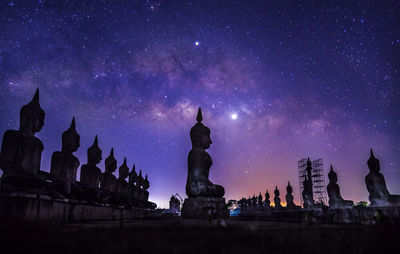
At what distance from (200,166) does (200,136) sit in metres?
1.53

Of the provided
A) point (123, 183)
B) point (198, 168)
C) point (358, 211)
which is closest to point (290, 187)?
point (358, 211)

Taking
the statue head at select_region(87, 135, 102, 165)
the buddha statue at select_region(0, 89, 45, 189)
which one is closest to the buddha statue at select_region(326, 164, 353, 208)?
the statue head at select_region(87, 135, 102, 165)

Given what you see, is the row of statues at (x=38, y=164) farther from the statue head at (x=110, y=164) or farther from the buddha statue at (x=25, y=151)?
the statue head at (x=110, y=164)

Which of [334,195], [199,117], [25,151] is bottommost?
[334,195]

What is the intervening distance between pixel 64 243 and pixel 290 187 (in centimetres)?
3769

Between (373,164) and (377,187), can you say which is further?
(373,164)

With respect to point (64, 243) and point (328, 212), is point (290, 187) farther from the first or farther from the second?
point (64, 243)

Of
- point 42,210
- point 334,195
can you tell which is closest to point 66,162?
point 42,210

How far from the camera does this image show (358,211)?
15148 mm

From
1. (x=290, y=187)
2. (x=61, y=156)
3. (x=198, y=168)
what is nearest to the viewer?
(x=198, y=168)

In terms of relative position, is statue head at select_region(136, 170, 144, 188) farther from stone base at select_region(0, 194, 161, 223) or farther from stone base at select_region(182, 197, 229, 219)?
stone base at select_region(182, 197, 229, 219)

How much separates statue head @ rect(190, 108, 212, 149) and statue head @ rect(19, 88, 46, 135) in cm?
708

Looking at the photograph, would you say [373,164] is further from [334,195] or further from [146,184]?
[146,184]

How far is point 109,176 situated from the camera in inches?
784
